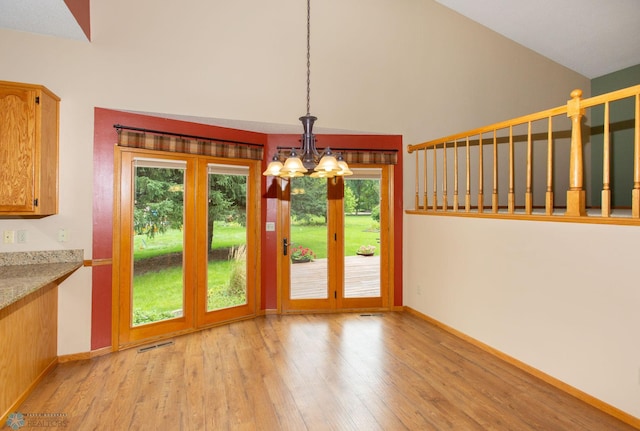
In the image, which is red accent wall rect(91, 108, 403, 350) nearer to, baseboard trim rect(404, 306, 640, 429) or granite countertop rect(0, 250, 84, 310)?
granite countertop rect(0, 250, 84, 310)

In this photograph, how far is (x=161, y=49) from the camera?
3.64 metres

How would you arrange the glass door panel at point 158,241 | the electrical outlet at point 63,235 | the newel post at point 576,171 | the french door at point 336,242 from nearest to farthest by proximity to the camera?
the newel post at point 576,171
the electrical outlet at point 63,235
the glass door panel at point 158,241
the french door at point 336,242

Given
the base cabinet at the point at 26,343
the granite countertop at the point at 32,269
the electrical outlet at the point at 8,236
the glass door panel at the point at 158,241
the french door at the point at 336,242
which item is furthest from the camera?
the french door at the point at 336,242

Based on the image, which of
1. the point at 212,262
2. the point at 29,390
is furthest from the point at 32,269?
the point at 212,262

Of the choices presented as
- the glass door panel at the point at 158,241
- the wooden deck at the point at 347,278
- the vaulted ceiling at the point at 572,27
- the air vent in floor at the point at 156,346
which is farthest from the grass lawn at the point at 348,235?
the vaulted ceiling at the point at 572,27

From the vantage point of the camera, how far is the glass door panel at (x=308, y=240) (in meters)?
4.76

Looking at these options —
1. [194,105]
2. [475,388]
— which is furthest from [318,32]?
[475,388]

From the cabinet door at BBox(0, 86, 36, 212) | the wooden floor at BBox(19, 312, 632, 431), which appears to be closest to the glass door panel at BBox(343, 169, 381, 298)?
the wooden floor at BBox(19, 312, 632, 431)

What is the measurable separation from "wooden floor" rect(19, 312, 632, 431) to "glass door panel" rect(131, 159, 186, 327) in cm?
44

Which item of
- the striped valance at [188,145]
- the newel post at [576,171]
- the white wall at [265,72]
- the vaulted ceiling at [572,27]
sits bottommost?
the newel post at [576,171]

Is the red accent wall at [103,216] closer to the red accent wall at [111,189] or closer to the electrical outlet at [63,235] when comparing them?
the red accent wall at [111,189]

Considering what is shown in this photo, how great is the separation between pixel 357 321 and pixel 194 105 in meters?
3.29

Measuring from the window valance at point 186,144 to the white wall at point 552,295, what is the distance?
2627 mm

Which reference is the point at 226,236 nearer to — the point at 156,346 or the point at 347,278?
the point at 156,346
